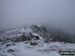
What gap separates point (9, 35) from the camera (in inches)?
220

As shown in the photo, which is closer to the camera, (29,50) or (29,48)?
(29,50)

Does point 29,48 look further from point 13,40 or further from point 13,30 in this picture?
point 13,30

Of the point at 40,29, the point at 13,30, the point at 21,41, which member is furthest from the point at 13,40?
the point at 40,29

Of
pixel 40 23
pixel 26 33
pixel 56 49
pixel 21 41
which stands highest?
pixel 40 23

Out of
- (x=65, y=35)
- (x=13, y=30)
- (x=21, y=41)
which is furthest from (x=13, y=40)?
(x=65, y=35)

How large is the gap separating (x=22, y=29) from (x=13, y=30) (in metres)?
0.43

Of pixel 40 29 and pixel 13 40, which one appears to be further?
pixel 40 29

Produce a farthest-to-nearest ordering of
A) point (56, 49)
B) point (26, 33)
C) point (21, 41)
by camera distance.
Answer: point (26, 33), point (21, 41), point (56, 49)

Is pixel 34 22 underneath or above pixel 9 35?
above

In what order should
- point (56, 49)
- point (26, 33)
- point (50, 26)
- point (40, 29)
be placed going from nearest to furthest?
point (56, 49)
point (26, 33)
point (40, 29)
point (50, 26)

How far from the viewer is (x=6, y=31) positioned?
5953mm

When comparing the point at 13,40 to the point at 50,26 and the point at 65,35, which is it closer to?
the point at 50,26

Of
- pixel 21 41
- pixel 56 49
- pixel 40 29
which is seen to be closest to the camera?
pixel 56 49

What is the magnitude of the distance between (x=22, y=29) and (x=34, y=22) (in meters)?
0.90
